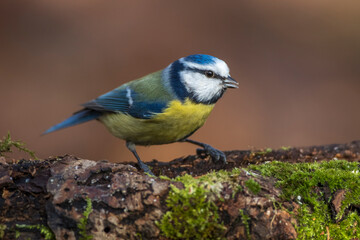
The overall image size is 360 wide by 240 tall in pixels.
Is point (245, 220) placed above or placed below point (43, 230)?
above

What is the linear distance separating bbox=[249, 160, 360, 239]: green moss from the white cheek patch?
104 cm

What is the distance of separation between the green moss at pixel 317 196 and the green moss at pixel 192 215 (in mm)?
319

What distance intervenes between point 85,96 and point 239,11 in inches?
102

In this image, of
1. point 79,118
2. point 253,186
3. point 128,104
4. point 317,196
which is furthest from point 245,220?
point 79,118

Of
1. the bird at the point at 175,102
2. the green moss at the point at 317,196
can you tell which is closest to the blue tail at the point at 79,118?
the bird at the point at 175,102

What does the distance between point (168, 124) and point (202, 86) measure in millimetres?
345

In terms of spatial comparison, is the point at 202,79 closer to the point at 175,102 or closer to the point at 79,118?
the point at 175,102

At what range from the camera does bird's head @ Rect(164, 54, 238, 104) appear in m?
2.70

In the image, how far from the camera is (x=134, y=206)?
1.46 meters

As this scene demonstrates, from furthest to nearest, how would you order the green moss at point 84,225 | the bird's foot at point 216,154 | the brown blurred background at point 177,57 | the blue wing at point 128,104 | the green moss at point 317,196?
the brown blurred background at point 177,57 < the blue wing at point 128,104 < the bird's foot at point 216,154 < the green moss at point 317,196 < the green moss at point 84,225

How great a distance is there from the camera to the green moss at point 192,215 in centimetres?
144

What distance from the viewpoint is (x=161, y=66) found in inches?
201

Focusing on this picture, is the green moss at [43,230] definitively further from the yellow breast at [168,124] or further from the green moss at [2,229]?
the yellow breast at [168,124]

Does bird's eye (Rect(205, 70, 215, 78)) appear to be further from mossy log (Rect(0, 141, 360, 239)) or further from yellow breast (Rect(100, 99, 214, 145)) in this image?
mossy log (Rect(0, 141, 360, 239))
